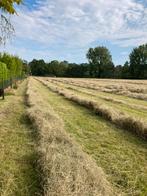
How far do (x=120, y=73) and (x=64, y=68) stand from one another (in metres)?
29.1

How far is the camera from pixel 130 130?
812cm

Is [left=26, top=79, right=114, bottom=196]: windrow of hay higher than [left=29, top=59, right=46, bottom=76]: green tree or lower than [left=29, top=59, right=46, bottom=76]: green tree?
lower

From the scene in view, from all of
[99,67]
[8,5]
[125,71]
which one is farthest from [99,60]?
[8,5]

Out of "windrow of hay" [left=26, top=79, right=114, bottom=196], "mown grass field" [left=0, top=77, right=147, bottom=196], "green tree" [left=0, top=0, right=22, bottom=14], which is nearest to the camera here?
"windrow of hay" [left=26, top=79, right=114, bottom=196]

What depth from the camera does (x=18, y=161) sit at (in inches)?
212

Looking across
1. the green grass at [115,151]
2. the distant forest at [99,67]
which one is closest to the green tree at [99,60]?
the distant forest at [99,67]

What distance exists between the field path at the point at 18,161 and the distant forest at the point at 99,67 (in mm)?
74903

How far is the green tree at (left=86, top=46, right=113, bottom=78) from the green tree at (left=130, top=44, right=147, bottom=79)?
33.3 feet

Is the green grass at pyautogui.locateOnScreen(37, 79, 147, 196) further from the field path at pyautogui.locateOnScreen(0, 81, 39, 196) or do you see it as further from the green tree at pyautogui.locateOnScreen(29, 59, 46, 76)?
the green tree at pyautogui.locateOnScreen(29, 59, 46, 76)

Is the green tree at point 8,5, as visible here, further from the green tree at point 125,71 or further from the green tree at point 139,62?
the green tree at point 125,71

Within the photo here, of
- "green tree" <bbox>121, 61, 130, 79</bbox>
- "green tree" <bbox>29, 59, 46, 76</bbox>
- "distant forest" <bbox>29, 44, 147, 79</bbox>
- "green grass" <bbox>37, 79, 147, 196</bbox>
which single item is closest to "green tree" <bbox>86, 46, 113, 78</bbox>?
"distant forest" <bbox>29, 44, 147, 79</bbox>

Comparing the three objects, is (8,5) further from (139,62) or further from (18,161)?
(139,62)

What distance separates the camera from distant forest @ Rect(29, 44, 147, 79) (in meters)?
83.7

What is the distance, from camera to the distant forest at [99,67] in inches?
3295
